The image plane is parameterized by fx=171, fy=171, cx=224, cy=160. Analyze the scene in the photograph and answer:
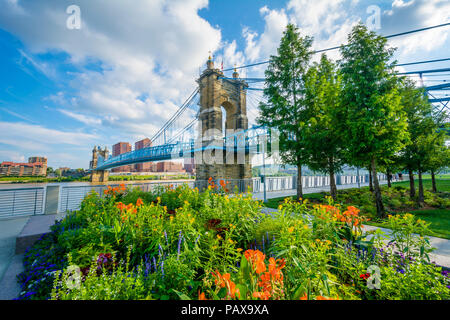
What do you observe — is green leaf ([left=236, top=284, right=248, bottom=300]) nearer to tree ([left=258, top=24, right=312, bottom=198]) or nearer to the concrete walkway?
the concrete walkway

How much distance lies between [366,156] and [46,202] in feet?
36.0

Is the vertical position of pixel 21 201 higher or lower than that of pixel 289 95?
lower

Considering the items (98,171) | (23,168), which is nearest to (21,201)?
(23,168)

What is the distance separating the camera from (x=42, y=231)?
3312 millimetres

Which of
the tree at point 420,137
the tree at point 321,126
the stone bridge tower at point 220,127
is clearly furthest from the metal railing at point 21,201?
the tree at point 420,137

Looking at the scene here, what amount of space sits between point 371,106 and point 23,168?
17.2 metres

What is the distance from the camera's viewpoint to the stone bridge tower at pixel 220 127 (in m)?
14.1

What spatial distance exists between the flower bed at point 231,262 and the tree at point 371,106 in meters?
4.96

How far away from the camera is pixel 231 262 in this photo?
1779 millimetres

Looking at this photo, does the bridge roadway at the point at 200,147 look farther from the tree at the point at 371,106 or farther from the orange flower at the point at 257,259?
the orange flower at the point at 257,259

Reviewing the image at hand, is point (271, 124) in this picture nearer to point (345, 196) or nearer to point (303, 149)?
point (303, 149)

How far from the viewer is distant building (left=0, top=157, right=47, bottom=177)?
7.98 meters

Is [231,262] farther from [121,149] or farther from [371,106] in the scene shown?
[121,149]

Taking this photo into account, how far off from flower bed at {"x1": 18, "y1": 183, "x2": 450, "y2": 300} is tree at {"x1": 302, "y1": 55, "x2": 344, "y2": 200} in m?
6.10
